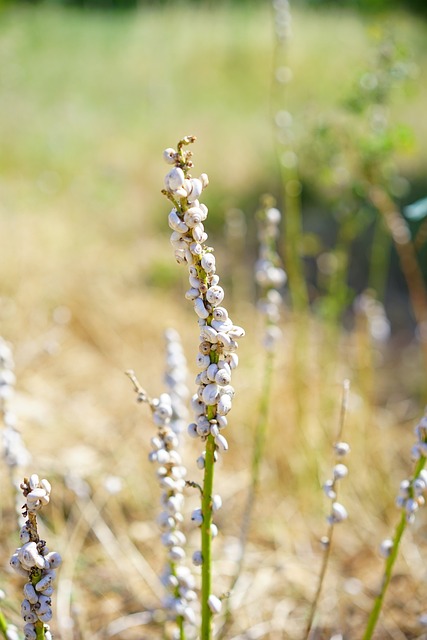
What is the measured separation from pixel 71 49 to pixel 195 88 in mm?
2135

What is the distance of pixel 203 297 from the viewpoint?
0.67 m

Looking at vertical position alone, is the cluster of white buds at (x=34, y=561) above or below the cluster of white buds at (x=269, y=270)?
below

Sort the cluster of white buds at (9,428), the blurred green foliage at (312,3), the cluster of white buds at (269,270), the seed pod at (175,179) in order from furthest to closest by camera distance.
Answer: the blurred green foliage at (312,3), the cluster of white buds at (269,270), the cluster of white buds at (9,428), the seed pod at (175,179)

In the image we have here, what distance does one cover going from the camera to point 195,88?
26.4ft

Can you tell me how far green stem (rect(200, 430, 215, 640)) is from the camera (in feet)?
2.45

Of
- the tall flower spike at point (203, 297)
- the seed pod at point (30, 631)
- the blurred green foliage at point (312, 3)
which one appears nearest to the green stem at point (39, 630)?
the seed pod at point (30, 631)

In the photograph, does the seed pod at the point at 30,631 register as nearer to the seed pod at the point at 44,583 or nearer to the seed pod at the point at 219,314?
the seed pod at the point at 44,583

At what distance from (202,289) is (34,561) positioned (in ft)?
1.03

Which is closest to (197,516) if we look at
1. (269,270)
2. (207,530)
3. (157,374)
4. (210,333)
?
(207,530)

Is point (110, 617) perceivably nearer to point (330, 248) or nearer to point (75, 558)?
point (75, 558)

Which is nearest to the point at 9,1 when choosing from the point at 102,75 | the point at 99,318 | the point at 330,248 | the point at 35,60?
the point at 35,60

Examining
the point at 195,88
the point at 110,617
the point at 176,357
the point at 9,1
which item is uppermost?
the point at 9,1

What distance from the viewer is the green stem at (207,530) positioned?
747 mm

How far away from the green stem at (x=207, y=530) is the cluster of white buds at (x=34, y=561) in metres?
0.17
